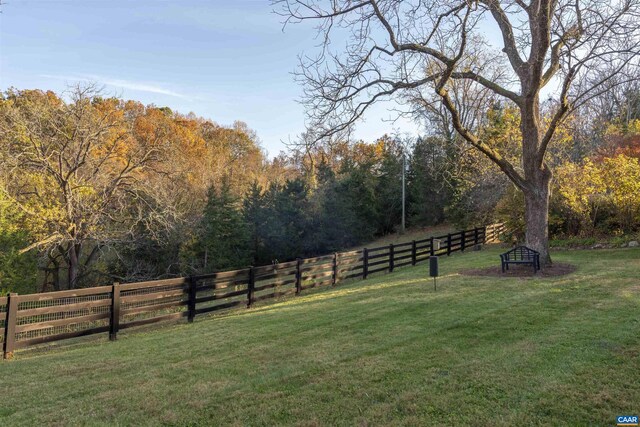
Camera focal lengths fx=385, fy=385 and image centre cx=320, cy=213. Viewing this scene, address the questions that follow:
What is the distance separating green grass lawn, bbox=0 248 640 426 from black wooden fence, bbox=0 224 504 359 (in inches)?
18.3

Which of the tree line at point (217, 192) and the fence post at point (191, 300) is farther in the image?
the tree line at point (217, 192)

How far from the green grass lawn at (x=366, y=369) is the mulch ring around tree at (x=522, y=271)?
7.97ft

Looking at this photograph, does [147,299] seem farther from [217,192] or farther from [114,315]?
[217,192]

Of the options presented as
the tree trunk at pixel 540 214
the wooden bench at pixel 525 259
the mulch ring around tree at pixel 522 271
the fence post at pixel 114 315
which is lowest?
the fence post at pixel 114 315

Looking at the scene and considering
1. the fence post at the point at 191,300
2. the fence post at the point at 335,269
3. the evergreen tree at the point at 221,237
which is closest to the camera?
the fence post at the point at 191,300

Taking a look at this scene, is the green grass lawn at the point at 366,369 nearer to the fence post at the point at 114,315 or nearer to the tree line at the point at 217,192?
the fence post at the point at 114,315

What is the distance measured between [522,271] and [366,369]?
830 cm

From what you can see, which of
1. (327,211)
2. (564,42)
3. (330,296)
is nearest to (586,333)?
(330,296)

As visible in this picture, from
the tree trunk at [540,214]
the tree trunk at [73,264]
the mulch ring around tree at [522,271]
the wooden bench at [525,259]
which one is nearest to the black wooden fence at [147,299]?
the mulch ring around tree at [522,271]

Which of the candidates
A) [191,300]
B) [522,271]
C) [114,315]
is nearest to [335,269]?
[191,300]

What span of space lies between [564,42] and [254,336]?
386 inches

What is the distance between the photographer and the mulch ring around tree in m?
10.3

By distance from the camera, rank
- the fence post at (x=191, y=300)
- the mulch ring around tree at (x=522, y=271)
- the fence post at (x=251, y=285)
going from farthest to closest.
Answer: the mulch ring around tree at (x=522, y=271) < the fence post at (x=251, y=285) < the fence post at (x=191, y=300)

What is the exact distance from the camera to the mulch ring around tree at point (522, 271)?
33.7 feet
